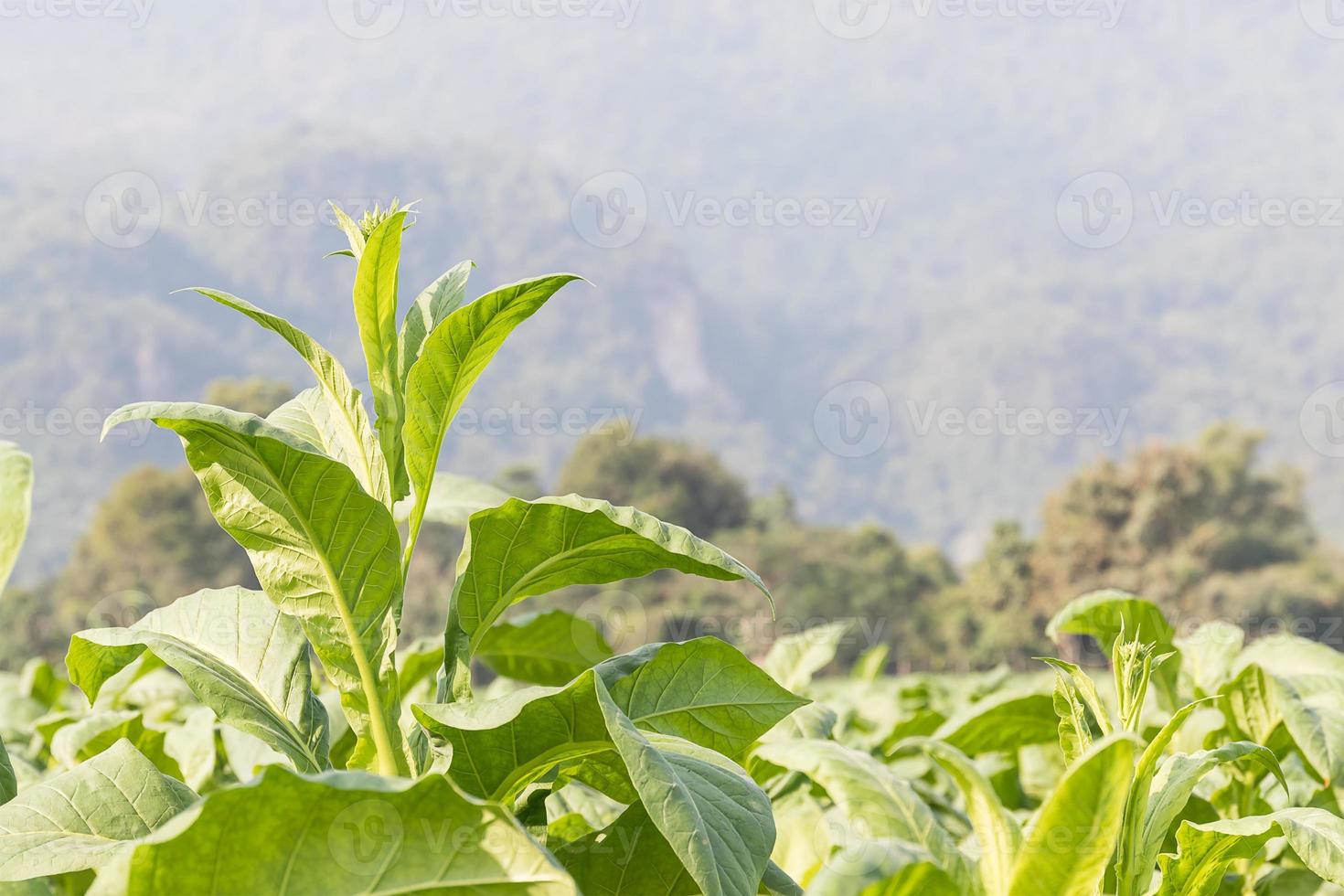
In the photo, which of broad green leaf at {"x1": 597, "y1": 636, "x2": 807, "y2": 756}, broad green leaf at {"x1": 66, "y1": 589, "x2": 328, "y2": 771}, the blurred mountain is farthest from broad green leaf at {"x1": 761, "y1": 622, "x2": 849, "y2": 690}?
the blurred mountain

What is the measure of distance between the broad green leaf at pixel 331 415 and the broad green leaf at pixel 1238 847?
34.2 inches

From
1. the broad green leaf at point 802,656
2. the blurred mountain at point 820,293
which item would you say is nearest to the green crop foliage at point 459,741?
the broad green leaf at point 802,656

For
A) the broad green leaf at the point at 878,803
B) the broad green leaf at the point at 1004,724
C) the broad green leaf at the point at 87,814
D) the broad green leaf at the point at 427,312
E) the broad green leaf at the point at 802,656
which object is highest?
the broad green leaf at the point at 427,312

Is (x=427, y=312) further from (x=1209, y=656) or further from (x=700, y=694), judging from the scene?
(x=1209, y=656)

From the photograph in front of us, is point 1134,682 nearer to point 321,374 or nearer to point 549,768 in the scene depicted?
point 549,768

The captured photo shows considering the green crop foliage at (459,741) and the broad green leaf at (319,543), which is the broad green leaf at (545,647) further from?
the broad green leaf at (319,543)

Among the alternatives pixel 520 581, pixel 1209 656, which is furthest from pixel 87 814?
pixel 1209 656

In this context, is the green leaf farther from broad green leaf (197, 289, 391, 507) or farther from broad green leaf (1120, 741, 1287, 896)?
broad green leaf (1120, 741, 1287, 896)

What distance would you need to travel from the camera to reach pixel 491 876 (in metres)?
0.73

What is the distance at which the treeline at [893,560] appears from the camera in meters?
31.3

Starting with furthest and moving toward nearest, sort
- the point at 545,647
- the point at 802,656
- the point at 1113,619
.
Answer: the point at 802,656, the point at 1113,619, the point at 545,647

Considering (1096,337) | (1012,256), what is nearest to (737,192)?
(1012,256)

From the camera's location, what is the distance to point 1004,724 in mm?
1702

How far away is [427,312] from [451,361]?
0.49 feet
